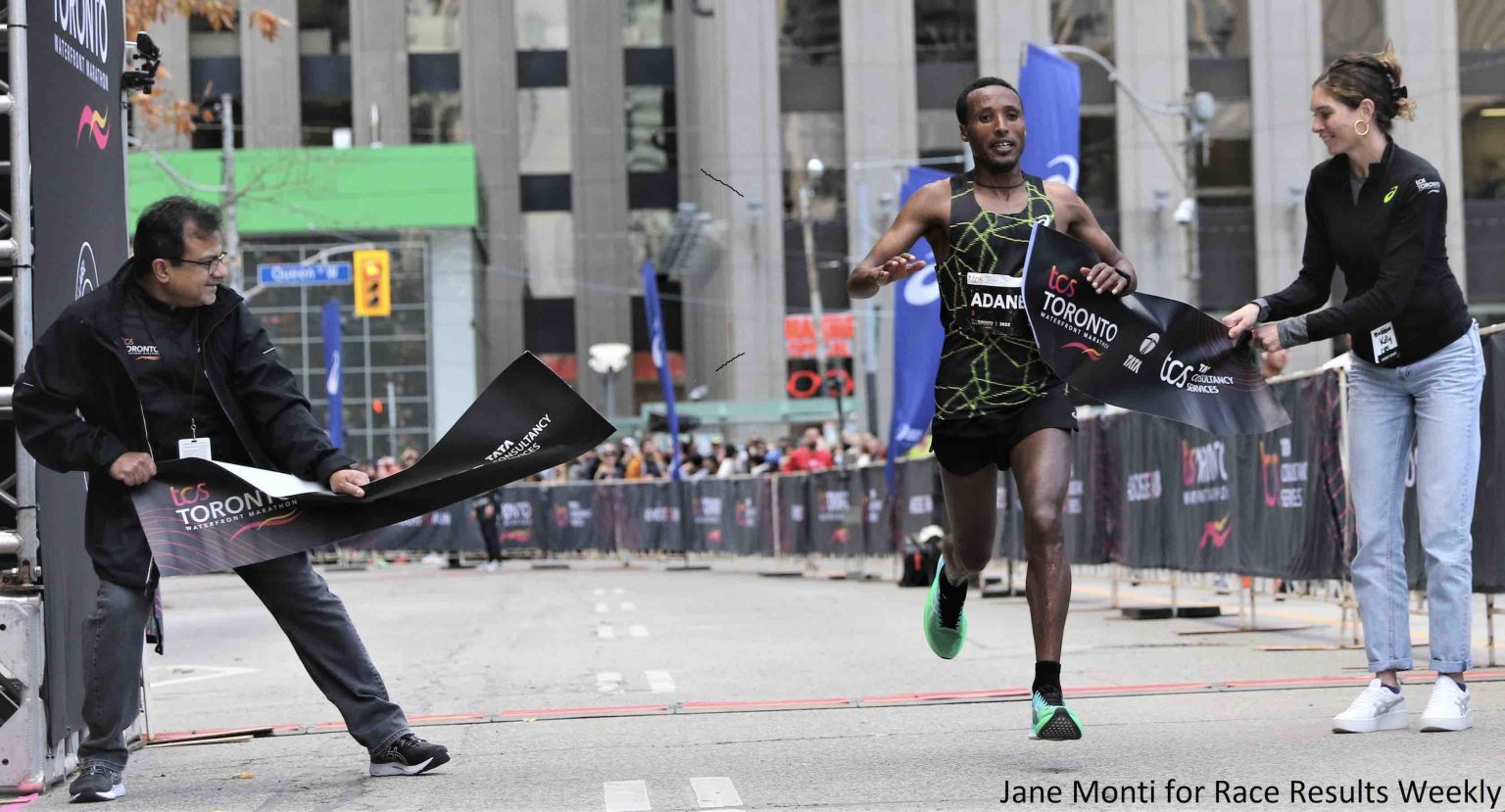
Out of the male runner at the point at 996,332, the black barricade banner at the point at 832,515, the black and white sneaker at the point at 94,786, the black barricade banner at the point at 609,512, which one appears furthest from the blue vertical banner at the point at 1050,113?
the black barricade banner at the point at 609,512

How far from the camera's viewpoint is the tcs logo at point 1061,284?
6348 mm

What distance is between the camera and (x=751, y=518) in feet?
97.1

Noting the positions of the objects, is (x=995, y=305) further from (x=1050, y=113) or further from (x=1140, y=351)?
(x=1050, y=113)

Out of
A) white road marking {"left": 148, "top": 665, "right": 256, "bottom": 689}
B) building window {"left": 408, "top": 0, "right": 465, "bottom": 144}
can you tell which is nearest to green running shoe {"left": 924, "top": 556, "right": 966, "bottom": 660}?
white road marking {"left": 148, "top": 665, "right": 256, "bottom": 689}

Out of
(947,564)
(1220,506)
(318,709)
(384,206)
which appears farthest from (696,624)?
(384,206)

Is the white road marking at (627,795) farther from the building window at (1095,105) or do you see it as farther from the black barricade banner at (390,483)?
the building window at (1095,105)

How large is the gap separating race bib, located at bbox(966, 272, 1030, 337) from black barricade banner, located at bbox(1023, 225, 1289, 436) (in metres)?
0.03

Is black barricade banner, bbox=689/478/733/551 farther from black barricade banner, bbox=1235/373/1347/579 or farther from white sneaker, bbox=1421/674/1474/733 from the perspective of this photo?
white sneaker, bbox=1421/674/1474/733

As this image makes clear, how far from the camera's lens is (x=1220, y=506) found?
43.3 ft

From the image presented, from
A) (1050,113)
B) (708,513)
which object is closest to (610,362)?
(708,513)

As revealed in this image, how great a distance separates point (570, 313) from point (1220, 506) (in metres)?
52.2

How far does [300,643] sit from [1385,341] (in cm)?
339

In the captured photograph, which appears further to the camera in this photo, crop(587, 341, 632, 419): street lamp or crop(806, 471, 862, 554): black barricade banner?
crop(587, 341, 632, 419): street lamp

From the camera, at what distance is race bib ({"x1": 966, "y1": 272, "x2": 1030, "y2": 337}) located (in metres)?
6.38
